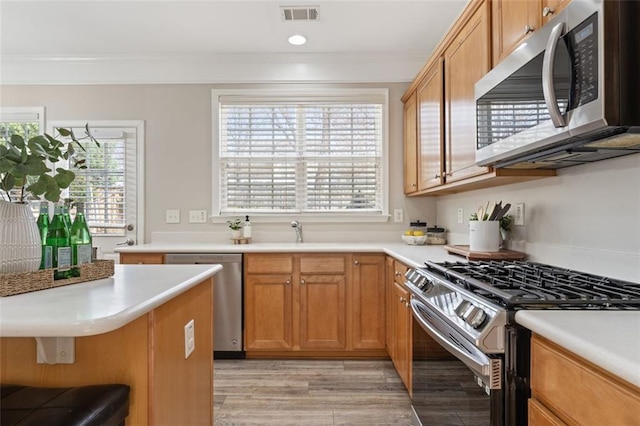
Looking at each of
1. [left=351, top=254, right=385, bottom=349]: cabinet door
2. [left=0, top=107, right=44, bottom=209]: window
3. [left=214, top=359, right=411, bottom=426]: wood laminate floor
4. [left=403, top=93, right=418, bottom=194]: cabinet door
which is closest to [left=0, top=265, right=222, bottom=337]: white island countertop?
[left=214, top=359, right=411, bottom=426]: wood laminate floor

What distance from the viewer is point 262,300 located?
2.82 metres

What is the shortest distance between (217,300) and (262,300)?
36 centimetres

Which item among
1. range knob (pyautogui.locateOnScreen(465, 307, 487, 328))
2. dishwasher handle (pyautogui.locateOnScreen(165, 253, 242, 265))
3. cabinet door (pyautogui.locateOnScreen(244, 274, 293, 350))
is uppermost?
range knob (pyautogui.locateOnScreen(465, 307, 487, 328))

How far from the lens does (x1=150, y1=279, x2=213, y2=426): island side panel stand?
108cm

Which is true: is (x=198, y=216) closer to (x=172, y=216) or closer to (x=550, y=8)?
(x=172, y=216)

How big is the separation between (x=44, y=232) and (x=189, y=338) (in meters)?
0.62

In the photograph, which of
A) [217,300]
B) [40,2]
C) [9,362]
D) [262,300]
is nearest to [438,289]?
[9,362]

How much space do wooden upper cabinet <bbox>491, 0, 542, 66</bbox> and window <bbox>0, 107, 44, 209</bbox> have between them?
3.97 meters

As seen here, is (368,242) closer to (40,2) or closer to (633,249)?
(633,249)

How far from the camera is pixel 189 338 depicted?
4.47 feet

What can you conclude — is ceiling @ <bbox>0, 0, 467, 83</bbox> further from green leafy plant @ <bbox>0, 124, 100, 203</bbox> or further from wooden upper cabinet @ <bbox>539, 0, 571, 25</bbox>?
green leafy plant @ <bbox>0, 124, 100, 203</bbox>

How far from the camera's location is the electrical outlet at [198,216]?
343 centimetres

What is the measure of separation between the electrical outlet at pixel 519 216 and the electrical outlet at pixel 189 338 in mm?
1814

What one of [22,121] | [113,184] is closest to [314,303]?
[113,184]
